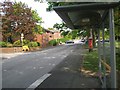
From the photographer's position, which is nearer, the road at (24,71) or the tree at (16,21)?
the road at (24,71)

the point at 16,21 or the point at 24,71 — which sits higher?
the point at 16,21

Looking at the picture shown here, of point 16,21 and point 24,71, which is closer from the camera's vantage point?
point 24,71

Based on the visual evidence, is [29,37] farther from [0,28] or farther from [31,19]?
[0,28]

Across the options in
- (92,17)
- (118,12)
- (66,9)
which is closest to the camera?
(66,9)

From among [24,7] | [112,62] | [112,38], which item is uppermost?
[24,7]

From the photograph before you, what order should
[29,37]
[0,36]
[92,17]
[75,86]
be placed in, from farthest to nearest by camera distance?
[29,37] → [0,36] → [75,86] → [92,17]

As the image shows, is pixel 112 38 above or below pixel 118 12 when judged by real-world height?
below

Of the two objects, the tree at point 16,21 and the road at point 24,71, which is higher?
the tree at point 16,21

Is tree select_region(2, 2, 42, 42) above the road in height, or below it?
above

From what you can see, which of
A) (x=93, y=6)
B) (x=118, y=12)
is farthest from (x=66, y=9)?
(x=118, y=12)

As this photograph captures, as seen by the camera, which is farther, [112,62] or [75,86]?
[75,86]

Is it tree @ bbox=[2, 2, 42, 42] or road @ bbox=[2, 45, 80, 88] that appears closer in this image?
road @ bbox=[2, 45, 80, 88]

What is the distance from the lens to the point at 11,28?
5931 centimetres

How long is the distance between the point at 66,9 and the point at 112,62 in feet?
5.35
